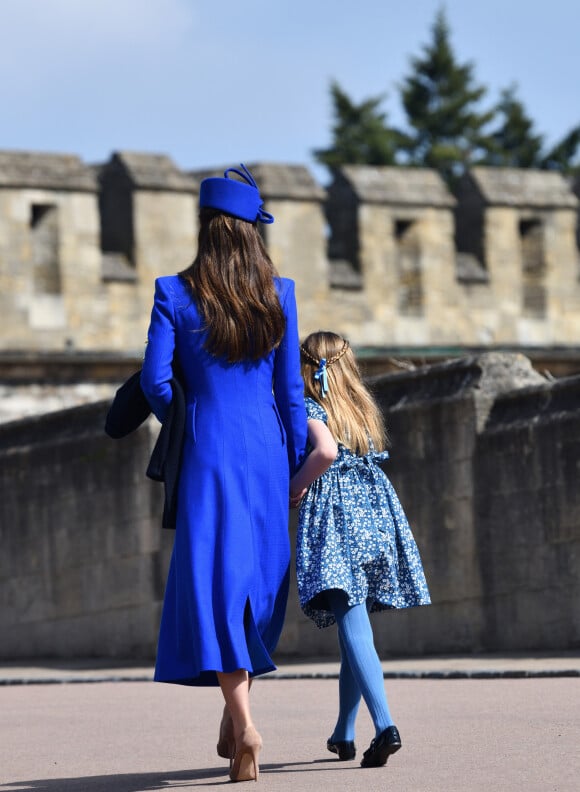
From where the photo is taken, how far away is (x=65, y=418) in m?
15.8

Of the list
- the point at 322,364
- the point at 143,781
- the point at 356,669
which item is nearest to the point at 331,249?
the point at 322,364

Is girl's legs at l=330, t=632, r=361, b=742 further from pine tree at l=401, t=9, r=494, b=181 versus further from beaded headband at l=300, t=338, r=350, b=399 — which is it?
pine tree at l=401, t=9, r=494, b=181

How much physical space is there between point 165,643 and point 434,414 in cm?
591

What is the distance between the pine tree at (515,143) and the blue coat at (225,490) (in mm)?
44928

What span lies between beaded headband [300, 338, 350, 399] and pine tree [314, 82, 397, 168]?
4139cm

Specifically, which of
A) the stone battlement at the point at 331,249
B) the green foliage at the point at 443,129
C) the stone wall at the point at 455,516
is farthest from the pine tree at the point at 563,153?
the stone wall at the point at 455,516

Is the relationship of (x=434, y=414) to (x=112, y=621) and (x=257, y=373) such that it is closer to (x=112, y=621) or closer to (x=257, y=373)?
(x=112, y=621)

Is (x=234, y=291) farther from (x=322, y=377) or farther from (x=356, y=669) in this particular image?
(x=356, y=669)

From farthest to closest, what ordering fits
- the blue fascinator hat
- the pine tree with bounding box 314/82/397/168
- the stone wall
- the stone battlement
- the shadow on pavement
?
the pine tree with bounding box 314/82/397/168 < the stone battlement < the stone wall < the blue fascinator hat < the shadow on pavement

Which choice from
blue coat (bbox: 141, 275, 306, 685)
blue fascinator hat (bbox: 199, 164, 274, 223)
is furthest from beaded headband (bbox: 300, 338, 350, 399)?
blue fascinator hat (bbox: 199, 164, 274, 223)

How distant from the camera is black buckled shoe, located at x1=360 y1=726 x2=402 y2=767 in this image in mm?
6965

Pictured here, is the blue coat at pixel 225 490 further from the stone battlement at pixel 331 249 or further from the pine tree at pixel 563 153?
the pine tree at pixel 563 153

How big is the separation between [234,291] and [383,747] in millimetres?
1559

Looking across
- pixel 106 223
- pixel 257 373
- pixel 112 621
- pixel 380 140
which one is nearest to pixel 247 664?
pixel 257 373
